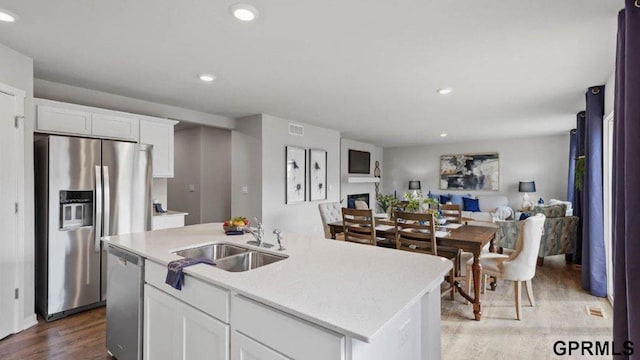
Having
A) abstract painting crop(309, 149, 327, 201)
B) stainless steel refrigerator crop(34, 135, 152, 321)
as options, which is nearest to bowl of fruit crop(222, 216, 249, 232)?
stainless steel refrigerator crop(34, 135, 152, 321)

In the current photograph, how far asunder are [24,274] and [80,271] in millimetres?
399

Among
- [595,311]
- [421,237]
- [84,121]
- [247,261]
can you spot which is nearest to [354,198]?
[421,237]

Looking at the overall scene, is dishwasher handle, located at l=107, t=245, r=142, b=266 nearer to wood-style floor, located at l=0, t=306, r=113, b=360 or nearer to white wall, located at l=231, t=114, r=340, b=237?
wood-style floor, located at l=0, t=306, r=113, b=360

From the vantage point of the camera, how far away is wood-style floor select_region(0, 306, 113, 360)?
7.42 ft

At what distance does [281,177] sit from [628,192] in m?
4.21

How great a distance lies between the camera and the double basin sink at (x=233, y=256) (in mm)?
1930

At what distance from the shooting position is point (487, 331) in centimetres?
263

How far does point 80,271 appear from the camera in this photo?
9.69 ft

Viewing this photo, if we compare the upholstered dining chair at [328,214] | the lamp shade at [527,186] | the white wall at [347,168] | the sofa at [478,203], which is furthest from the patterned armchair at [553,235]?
the white wall at [347,168]

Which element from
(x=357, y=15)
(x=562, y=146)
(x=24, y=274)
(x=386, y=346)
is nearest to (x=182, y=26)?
(x=357, y=15)

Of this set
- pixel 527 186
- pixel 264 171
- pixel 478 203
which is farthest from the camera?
pixel 478 203

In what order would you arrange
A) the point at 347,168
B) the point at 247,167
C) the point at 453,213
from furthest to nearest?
the point at 347,168 → the point at 247,167 → the point at 453,213

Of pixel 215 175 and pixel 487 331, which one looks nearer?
pixel 487 331

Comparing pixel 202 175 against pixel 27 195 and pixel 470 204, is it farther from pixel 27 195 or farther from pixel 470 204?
pixel 470 204
